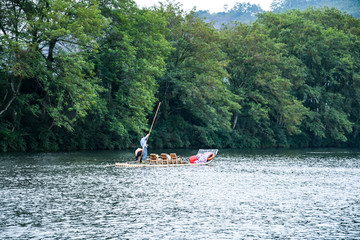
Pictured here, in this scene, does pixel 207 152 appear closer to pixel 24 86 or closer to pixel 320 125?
pixel 24 86

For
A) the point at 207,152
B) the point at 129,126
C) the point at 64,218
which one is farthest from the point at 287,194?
the point at 129,126

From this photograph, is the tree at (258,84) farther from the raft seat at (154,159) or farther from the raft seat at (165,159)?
the raft seat at (154,159)

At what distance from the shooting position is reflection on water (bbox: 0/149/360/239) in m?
17.6

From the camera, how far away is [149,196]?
25234mm

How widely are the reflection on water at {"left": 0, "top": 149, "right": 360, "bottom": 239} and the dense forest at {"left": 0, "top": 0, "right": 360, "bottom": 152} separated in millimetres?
16401

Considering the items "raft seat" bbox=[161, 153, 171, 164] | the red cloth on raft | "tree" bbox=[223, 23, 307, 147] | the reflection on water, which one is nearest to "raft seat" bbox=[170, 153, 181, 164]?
"raft seat" bbox=[161, 153, 171, 164]

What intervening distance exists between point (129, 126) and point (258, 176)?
27155 millimetres

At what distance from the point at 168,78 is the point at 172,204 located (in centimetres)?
5137

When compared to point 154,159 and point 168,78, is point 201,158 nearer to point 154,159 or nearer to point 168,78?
point 154,159

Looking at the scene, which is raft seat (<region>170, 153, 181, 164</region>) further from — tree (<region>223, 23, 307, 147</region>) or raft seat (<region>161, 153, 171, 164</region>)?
tree (<region>223, 23, 307, 147</region>)

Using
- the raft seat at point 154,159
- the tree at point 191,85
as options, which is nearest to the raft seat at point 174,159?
the raft seat at point 154,159

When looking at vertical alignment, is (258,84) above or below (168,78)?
above

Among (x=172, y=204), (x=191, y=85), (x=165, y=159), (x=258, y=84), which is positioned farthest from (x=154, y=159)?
(x=258, y=84)

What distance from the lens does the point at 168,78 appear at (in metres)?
73.5
